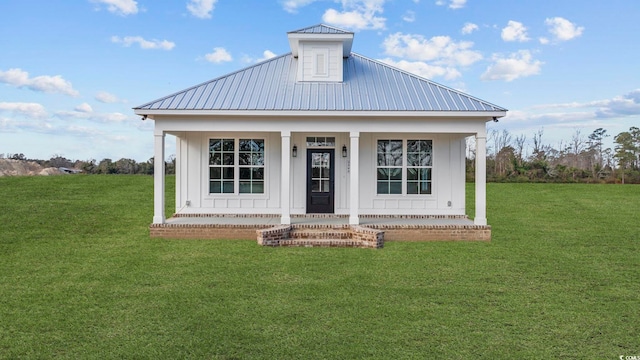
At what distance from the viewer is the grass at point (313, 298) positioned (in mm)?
4555

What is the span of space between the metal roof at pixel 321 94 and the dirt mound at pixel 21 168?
18338 mm

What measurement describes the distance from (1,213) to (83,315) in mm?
10928

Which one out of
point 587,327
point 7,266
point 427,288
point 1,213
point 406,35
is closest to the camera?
point 587,327

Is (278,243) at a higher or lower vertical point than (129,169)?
lower

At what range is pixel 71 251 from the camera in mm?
9383

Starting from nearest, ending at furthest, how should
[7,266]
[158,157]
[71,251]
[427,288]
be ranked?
[427,288], [7,266], [71,251], [158,157]

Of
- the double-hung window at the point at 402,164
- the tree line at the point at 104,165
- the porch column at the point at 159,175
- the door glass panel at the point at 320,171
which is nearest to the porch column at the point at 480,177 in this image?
the double-hung window at the point at 402,164

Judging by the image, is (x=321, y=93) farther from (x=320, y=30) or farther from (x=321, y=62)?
(x=320, y=30)

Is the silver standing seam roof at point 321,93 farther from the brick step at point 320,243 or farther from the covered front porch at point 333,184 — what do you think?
the brick step at point 320,243

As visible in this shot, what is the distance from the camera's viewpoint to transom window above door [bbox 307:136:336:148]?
12.1 m

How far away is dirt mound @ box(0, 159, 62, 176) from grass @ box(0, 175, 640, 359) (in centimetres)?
1479

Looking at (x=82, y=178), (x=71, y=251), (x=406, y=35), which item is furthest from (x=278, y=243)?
(x=82, y=178)

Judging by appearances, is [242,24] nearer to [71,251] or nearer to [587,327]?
[71,251]

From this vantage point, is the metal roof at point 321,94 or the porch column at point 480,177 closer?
the metal roof at point 321,94
